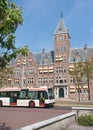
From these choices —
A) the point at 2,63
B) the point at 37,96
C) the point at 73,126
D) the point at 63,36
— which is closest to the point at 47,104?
the point at 37,96

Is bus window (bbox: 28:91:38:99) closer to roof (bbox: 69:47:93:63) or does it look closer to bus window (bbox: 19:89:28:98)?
bus window (bbox: 19:89:28:98)

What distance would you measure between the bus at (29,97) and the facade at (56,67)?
86.6ft

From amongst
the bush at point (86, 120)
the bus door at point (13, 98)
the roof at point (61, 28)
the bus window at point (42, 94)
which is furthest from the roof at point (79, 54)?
the bush at point (86, 120)

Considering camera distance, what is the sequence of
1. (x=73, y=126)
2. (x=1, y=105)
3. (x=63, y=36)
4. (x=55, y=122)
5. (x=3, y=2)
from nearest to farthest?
(x=3, y=2)
(x=55, y=122)
(x=73, y=126)
(x=1, y=105)
(x=63, y=36)

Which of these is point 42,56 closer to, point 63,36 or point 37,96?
point 63,36

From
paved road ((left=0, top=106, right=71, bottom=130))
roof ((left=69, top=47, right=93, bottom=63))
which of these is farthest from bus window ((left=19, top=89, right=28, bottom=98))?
roof ((left=69, top=47, right=93, bottom=63))

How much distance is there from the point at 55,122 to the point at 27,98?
22172mm

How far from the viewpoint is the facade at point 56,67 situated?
192 feet

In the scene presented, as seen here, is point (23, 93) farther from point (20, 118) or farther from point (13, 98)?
point (20, 118)

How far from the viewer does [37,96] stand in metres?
31.2

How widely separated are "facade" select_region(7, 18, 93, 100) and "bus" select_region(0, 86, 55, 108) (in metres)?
26.4

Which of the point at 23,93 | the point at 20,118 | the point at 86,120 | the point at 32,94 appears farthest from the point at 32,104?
the point at 86,120

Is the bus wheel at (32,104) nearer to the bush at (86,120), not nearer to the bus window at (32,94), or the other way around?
the bus window at (32,94)

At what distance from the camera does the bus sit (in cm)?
3076
